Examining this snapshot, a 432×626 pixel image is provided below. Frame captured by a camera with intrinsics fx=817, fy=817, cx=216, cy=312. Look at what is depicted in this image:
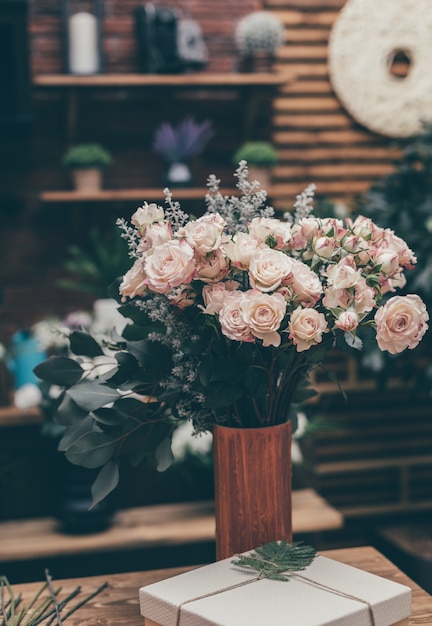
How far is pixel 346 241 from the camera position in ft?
4.03

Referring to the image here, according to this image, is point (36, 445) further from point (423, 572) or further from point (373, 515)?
point (373, 515)

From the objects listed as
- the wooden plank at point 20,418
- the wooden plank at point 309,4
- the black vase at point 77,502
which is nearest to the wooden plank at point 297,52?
the wooden plank at point 309,4

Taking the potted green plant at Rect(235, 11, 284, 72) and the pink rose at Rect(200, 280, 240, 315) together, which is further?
the potted green plant at Rect(235, 11, 284, 72)

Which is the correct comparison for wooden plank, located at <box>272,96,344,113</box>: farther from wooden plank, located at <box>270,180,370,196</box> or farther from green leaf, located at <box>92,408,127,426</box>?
green leaf, located at <box>92,408,127,426</box>

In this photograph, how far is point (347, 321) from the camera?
1.14 metres

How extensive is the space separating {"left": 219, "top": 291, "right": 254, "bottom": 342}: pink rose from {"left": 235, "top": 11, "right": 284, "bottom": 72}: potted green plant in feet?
7.16

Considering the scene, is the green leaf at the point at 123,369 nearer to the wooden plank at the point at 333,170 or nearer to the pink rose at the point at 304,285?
the pink rose at the point at 304,285

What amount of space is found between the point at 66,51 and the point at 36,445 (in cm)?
145

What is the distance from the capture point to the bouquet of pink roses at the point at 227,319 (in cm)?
116

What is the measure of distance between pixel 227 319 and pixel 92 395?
0.29 meters

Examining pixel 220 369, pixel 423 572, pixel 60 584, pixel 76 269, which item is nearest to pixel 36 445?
pixel 76 269

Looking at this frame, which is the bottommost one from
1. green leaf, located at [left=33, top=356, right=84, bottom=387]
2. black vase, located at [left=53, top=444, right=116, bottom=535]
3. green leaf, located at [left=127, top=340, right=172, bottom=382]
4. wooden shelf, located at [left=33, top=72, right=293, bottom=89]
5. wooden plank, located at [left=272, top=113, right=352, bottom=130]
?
black vase, located at [left=53, top=444, right=116, bottom=535]

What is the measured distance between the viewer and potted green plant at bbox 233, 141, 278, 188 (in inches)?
121

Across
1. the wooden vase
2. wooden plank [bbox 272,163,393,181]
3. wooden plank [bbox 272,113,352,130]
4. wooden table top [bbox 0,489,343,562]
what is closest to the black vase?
wooden table top [bbox 0,489,343,562]
